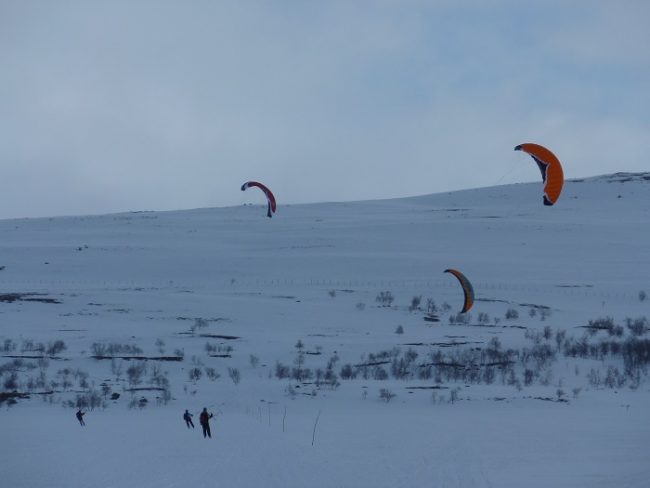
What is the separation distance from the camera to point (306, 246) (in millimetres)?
30266

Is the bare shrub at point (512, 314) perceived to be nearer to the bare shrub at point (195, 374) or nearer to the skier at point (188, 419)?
the bare shrub at point (195, 374)

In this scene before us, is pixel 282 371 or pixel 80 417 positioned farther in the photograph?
pixel 282 371

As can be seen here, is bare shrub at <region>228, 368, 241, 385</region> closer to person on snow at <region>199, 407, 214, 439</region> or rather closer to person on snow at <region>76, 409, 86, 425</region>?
person on snow at <region>76, 409, 86, 425</region>

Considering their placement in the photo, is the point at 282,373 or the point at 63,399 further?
the point at 282,373

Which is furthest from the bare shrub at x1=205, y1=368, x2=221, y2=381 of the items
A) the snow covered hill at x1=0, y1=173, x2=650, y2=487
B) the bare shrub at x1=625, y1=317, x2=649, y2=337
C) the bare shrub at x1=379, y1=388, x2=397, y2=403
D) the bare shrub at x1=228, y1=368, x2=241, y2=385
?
the bare shrub at x1=625, y1=317, x2=649, y2=337

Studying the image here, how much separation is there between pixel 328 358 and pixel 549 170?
21.4 feet

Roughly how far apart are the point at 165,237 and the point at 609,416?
76.5ft

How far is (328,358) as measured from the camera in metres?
15.7

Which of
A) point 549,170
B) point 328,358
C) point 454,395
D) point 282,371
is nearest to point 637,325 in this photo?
point 549,170

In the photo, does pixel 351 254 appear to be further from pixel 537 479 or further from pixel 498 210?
pixel 537 479

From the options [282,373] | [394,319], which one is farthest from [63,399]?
[394,319]

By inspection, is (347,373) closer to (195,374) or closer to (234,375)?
(234,375)

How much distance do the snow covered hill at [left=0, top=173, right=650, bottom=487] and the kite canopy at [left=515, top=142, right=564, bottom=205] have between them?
2.60 m

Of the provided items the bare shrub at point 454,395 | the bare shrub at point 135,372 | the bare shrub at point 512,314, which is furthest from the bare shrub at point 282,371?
the bare shrub at point 512,314
